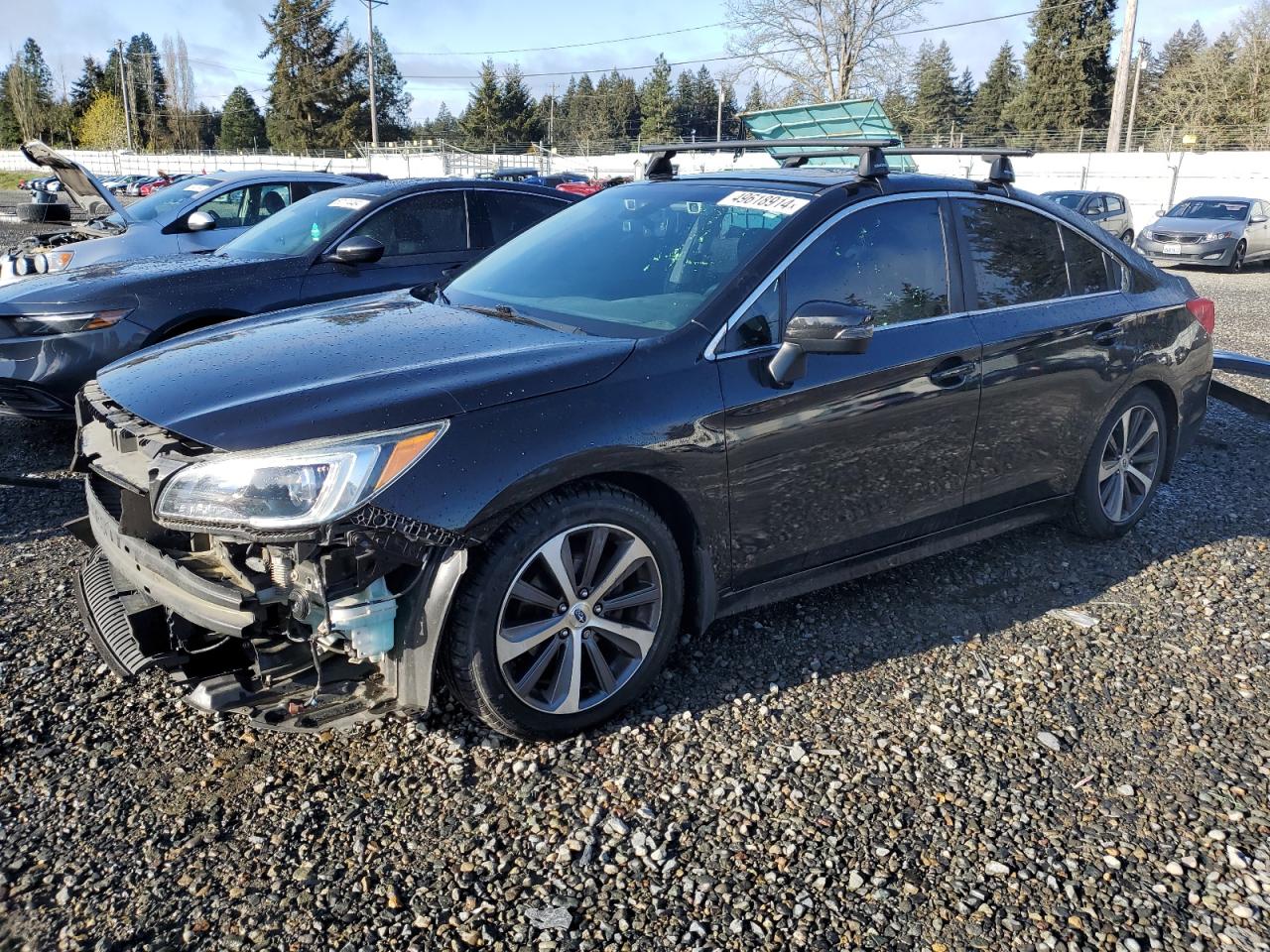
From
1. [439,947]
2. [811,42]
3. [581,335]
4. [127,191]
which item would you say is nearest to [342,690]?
[439,947]

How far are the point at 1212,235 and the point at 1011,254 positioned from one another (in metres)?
19.2

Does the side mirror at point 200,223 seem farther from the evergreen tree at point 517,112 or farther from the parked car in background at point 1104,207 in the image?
the evergreen tree at point 517,112

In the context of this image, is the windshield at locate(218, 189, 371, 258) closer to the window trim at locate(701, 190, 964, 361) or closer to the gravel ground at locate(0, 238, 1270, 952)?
the gravel ground at locate(0, 238, 1270, 952)

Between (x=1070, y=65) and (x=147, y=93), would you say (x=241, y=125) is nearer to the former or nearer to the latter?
(x=147, y=93)

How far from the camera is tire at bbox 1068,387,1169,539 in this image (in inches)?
180

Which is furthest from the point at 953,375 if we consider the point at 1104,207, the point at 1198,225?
the point at 1104,207

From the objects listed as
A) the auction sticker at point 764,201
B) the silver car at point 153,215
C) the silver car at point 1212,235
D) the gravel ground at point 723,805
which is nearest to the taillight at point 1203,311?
the gravel ground at point 723,805

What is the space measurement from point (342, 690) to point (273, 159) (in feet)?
176

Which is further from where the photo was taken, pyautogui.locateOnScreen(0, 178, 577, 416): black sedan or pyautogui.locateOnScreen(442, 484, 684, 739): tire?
pyautogui.locateOnScreen(0, 178, 577, 416): black sedan

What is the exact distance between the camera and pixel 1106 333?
442 cm

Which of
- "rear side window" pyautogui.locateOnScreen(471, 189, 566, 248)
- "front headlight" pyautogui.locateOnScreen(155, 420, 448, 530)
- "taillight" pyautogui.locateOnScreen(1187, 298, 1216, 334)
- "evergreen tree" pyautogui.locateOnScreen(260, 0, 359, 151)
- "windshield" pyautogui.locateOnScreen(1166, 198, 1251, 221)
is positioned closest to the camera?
"front headlight" pyautogui.locateOnScreen(155, 420, 448, 530)

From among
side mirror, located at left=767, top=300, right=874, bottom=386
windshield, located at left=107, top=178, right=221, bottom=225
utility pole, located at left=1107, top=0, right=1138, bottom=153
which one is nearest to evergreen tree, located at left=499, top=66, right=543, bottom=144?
utility pole, located at left=1107, top=0, right=1138, bottom=153

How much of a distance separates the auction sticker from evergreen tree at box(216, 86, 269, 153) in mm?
88091

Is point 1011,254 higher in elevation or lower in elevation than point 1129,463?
higher
